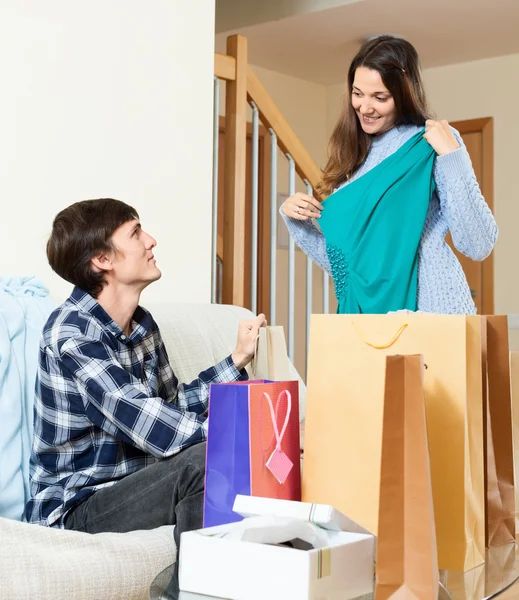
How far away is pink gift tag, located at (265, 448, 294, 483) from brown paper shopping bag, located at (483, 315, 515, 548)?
0.90 ft

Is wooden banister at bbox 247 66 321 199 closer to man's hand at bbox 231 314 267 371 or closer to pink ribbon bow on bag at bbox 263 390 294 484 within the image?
man's hand at bbox 231 314 267 371

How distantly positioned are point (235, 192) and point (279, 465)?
1867 mm

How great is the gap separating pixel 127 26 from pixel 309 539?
6.04 feet

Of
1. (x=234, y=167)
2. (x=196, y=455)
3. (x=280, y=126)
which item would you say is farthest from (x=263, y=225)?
(x=196, y=455)

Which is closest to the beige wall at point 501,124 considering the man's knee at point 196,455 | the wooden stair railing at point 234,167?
the wooden stair railing at point 234,167

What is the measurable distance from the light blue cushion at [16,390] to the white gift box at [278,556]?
2.62ft

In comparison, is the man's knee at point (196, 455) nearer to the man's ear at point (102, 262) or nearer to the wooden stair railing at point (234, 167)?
the man's ear at point (102, 262)

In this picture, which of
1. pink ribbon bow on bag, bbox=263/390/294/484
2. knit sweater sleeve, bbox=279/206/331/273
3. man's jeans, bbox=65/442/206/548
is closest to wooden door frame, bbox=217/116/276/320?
knit sweater sleeve, bbox=279/206/331/273

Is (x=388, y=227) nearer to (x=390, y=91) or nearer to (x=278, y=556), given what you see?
(x=390, y=91)

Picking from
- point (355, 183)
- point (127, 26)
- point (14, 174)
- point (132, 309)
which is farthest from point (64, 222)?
point (127, 26)

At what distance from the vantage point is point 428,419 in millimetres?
1065

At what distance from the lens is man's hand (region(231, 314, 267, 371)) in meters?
1.63

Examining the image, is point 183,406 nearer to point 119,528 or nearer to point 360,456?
point 119,528

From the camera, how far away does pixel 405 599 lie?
0.88 meters
